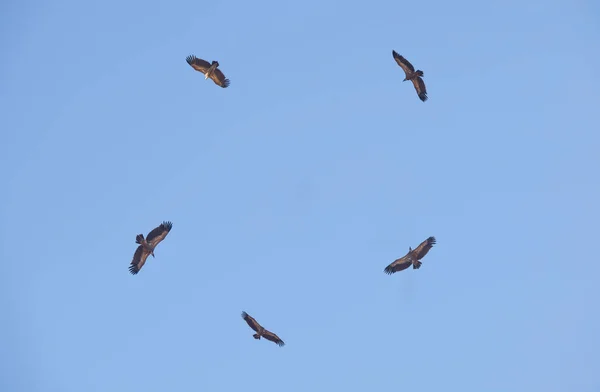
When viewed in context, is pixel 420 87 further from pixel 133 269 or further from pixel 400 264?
pixel 133 269

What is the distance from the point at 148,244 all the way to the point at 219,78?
33.4 ft

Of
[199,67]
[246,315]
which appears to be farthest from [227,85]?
[246,315]

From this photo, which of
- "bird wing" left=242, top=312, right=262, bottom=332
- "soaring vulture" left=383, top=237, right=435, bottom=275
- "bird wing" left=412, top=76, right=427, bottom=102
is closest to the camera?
"soaring vulture" left=383, top=237, right=435, bottom=275

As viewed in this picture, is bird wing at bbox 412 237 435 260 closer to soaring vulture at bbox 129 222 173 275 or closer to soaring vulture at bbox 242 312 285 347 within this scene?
soaring vulture at bbox 242 312 285 347

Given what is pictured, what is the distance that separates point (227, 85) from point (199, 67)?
6.11ft

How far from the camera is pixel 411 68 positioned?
5556 cm

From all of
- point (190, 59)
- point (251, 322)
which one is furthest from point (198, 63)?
point (251, 322)

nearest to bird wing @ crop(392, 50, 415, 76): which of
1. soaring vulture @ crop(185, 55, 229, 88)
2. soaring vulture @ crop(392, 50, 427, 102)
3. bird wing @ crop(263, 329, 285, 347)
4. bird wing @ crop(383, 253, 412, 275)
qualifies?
soaring vulture @ crop(392, 50, 427, 102)

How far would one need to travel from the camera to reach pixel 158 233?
174 ft

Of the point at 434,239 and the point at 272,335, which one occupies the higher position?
the point at 434,239

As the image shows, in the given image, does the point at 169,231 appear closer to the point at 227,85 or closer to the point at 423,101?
the point at 227,85

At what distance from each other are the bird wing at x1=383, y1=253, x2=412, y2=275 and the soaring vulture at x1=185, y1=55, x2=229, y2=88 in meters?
13.7

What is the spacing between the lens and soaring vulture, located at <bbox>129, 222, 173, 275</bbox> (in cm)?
5312

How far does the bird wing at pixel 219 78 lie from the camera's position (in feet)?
182
